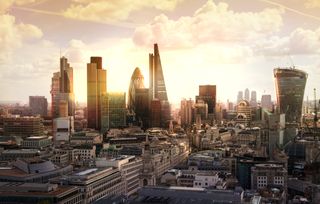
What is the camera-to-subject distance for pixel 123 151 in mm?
24531

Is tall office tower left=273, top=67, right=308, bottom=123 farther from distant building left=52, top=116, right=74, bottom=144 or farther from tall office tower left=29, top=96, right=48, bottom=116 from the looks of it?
tall office tower left=29, top=96, right=48, bottom=116

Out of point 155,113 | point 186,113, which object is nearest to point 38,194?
point 155,113

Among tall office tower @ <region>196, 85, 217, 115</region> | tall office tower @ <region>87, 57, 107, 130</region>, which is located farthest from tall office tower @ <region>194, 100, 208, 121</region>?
tall office tower @ <region>87, 57, 107, 130</region>

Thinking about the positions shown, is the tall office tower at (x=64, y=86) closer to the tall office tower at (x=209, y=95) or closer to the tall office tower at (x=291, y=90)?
the tall office tower at (x=209, y=95)

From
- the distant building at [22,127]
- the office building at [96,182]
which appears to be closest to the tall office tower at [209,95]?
the distant building at [22,127]

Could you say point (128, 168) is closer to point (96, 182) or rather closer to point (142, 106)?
point (96, 182)

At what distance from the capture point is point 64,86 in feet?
166

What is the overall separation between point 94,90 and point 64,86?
8750 mm

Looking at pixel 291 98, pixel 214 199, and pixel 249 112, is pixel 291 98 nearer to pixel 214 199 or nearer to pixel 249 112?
pixel 249 112

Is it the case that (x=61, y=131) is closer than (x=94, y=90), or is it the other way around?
(x=61, y=131)

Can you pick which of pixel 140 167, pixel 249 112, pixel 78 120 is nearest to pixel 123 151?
pixel 140 167

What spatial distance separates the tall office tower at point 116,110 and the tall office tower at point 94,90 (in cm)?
111

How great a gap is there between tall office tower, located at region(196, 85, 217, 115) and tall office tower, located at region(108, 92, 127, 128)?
14.3m

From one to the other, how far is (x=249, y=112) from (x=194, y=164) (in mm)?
30878
